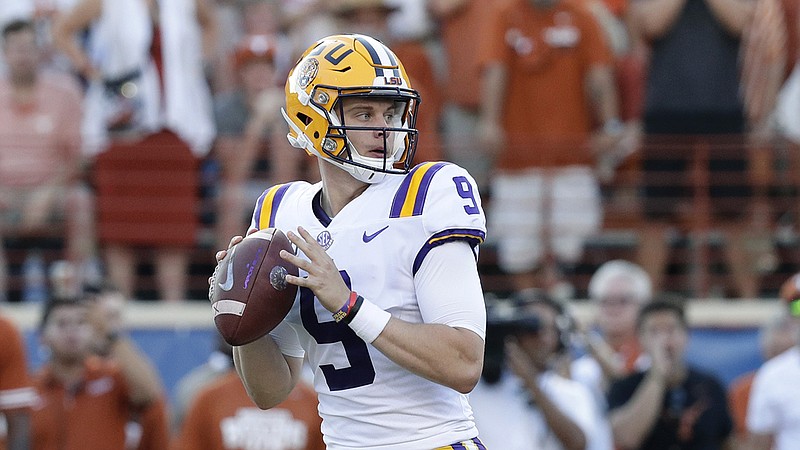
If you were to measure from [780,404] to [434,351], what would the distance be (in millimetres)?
3794

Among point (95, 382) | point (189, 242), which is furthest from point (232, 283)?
point (189, 242)

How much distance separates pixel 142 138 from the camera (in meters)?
8.70

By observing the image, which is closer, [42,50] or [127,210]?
[127,210]

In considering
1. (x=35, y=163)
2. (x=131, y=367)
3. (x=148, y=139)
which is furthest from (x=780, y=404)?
(x=35, y=163)

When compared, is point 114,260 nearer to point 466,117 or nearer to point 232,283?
point 466,117

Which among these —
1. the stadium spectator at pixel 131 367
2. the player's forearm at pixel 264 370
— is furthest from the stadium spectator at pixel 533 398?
the player's forearm at pixel 264 370

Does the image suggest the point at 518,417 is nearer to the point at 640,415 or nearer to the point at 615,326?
the point at 640,415

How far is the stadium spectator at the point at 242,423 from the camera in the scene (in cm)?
686

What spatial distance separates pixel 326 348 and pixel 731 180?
18.1 feet

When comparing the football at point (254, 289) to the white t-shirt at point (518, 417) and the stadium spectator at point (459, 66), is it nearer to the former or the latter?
the white t-shirt at point (518, 417)

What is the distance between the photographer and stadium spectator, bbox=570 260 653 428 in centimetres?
762

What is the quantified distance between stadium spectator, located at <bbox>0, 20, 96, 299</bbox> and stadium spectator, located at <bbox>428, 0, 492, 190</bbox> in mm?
2361

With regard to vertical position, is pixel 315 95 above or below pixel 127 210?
above

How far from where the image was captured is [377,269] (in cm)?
384
